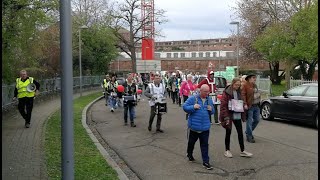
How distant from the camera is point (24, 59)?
1706cm

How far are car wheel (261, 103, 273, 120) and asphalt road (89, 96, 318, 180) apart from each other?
2.52 feet

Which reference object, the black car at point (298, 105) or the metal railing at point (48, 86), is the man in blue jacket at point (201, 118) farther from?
the metal railing at point (48, 86)

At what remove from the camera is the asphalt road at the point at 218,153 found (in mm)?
7164

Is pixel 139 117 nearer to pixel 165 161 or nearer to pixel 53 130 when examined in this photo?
pixel 53 130

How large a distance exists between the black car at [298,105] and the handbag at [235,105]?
4.80m

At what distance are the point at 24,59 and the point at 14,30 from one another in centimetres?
456

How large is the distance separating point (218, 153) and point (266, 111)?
6.40 metres

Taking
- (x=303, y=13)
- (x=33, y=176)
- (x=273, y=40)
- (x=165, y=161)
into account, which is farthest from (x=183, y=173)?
(x=273, y=40)

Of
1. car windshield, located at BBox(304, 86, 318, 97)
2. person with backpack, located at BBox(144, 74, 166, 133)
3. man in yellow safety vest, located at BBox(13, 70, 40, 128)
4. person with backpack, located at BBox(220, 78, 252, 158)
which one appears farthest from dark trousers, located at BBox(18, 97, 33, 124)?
car windshield, located at BBox(304, 86, 318, 97)

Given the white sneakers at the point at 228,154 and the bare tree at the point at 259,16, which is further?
the bare tree at the point at 259,16

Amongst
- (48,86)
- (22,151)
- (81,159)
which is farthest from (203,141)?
(48,86)

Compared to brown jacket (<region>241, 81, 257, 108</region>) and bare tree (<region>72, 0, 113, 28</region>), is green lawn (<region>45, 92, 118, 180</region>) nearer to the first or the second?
brown jacket (<region>241, 81, 257, 108</region>)

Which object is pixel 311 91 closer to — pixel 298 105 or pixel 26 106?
pixel 298 105

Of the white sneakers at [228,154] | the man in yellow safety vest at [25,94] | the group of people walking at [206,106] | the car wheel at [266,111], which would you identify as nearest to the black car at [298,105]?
the car wheel at [266,111]
